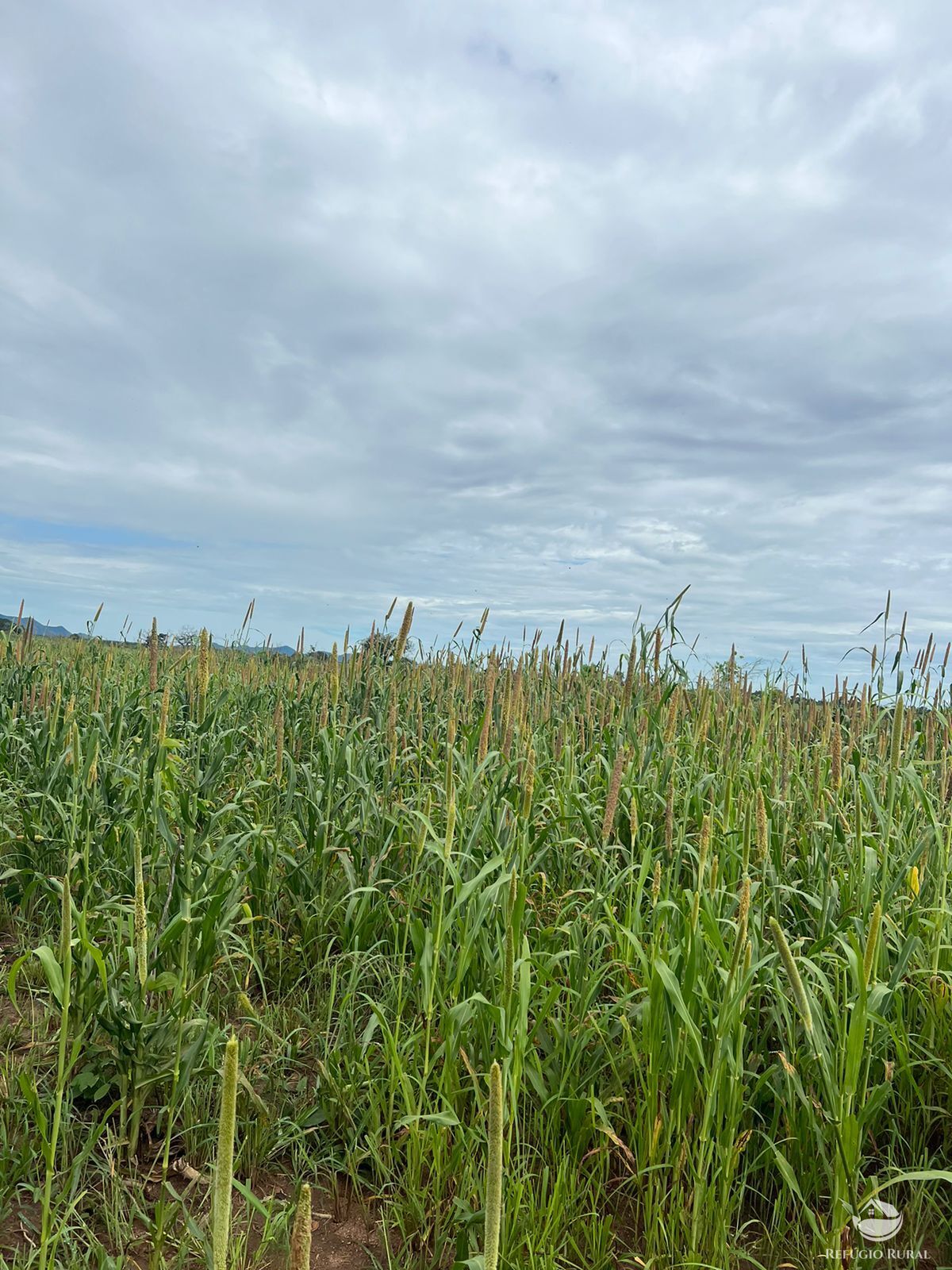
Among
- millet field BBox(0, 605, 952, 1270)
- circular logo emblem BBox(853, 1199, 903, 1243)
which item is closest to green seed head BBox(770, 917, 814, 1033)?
millet field BBox(0, 605, 952, 1270)

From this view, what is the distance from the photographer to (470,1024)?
2553 millimetres

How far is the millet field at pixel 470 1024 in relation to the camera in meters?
A: 2.12

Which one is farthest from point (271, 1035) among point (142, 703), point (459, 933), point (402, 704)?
point (402, 704)

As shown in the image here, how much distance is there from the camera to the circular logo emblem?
2.07 meters

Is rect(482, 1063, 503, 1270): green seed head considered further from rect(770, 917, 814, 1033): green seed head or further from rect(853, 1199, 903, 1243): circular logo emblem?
rect(853, 1199, 903, 1243): circular logo emblem

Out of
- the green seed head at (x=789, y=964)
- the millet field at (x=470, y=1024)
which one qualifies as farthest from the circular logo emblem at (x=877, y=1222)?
the green seed head at (x=789, y=964)

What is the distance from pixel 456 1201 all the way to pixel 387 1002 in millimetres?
805

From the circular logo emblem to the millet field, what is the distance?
0.11 feet

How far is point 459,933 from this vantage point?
105 inches

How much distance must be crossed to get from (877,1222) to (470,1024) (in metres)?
1.18

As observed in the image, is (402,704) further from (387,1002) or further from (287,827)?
(387,1002)

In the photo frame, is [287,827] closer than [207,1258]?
No

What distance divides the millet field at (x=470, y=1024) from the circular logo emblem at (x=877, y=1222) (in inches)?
1.3

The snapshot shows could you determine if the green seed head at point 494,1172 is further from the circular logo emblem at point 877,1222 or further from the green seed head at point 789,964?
the circular logo emblem at point 877,1222
